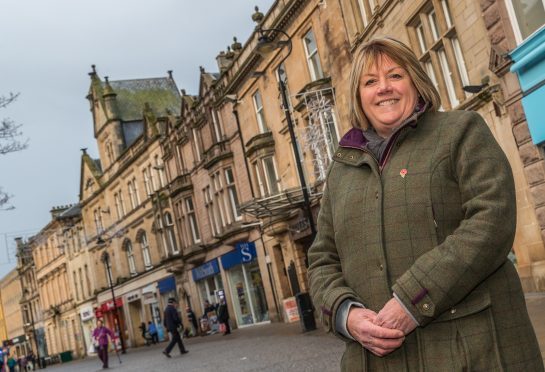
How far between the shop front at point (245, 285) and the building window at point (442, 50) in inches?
674

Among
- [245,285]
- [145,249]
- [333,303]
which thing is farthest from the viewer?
[145,249]

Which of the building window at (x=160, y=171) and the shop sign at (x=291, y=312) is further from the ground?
the building window at (x=160, y=171)

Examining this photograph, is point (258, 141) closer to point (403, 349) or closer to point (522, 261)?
point (522, 261)

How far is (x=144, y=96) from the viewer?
179 ft

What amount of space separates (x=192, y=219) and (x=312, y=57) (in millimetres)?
17163

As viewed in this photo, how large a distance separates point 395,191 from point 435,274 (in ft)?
1.09

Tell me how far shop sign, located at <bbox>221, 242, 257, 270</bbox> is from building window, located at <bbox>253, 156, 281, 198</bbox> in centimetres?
361

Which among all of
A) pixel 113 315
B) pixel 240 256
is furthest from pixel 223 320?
pixel 113 315

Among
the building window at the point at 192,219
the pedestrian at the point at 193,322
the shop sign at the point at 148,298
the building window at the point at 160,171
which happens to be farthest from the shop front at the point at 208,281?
the shop sign at the point at 148,298

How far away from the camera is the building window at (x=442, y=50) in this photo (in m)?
15.6

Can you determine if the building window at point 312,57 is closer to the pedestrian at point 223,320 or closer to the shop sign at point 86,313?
the pedestrian at point 223,320

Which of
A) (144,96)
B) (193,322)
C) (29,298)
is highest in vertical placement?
(144,96)

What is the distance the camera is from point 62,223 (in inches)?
2606

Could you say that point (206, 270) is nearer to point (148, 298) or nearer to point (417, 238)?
point (148, 298)
